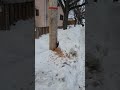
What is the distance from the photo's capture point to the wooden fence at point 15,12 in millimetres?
16208

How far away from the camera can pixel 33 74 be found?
8.44 meters

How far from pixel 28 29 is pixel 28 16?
3.61 metres

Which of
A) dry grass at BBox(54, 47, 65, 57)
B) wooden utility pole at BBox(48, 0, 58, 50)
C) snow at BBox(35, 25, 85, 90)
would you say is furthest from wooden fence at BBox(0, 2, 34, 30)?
snow at BBox(35, 25, 85, 90)

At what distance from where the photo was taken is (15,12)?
56.6ft

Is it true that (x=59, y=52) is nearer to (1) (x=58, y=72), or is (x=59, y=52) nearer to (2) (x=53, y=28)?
(2) (x=53, y=28)

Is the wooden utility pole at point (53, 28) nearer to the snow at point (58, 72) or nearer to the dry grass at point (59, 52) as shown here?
the dry grass at point (59, 52)

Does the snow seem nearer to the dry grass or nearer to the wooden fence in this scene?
the dry grass

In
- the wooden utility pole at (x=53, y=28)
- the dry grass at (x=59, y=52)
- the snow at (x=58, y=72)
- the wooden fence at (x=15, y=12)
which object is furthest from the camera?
the wooden fence at (x=15, y=12)

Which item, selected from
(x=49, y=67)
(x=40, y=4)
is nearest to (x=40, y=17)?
(x=40, y=4)

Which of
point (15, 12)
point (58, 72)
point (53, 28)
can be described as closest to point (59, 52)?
point (53, 28)

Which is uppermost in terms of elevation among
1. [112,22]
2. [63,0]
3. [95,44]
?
[63,0]

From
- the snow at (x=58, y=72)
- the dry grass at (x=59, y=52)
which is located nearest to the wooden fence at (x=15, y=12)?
the dry grass at (x=59, y=52)

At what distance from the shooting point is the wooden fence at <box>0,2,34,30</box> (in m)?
16.2

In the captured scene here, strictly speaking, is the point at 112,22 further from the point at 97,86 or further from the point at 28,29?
the point at 97,86
